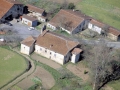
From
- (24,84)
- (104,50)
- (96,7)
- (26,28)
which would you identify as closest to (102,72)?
(104,50)

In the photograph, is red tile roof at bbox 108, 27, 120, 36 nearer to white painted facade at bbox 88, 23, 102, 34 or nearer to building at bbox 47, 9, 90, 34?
white painted facade at bbox 88, 23, 102, 34

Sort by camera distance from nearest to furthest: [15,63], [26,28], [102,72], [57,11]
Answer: [102,72]
[15,63]
[26,28]
[57,11]

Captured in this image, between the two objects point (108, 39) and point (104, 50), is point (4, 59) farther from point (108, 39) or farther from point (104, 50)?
point (108, 39)

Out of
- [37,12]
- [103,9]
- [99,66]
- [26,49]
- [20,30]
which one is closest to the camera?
[99,66]

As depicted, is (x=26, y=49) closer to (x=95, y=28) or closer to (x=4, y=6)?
(x=4, y=6)

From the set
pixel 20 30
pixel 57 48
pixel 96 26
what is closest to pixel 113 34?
pixel 96 26
